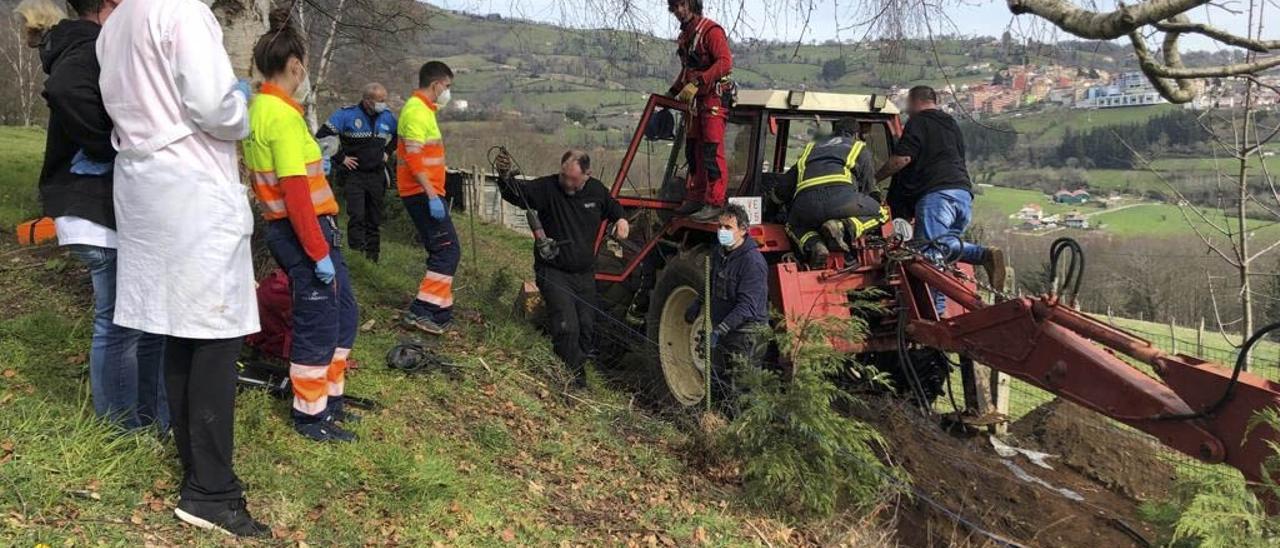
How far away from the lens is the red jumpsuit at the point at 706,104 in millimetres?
5945

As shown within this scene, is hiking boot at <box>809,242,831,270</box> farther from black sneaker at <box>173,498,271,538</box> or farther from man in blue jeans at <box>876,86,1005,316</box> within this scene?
black sneaker at <box>173,498,271,538</box>

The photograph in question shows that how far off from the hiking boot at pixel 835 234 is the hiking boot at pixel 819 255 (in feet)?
0.17

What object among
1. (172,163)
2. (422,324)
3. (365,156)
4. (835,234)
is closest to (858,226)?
(835,234)

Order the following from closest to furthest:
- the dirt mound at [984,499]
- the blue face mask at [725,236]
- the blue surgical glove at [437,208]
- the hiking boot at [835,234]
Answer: the dirt mound at [984,499]
the blue face mask at [725,236]
the hiking boot at [835,234]
the blue surgical glove at [437,208]

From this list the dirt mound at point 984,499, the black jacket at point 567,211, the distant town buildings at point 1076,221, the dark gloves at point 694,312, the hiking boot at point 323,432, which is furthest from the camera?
the distant town buildings at point 1076,221

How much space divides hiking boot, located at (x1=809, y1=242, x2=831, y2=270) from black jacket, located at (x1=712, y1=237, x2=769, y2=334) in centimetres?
33

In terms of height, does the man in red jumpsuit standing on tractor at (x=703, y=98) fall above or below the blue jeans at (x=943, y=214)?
above

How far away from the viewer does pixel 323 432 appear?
3828 millimetres

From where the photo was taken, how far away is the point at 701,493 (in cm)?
437

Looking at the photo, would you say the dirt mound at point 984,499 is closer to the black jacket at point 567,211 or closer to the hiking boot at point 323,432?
the black jacket at point 567,211

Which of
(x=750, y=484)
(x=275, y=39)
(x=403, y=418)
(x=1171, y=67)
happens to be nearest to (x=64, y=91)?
(x=275, y=39)

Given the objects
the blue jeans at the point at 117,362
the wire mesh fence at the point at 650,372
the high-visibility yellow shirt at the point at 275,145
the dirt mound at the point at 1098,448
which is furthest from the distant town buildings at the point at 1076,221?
the blue jeans at the point at 117,362

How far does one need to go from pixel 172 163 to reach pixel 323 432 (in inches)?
61.5

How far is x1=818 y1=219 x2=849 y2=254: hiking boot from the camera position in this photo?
514cm
